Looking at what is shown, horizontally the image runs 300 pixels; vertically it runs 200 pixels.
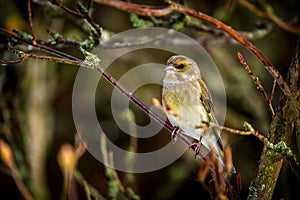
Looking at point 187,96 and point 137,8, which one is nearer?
point 137,8

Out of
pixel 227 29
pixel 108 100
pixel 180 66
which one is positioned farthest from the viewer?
pixel 108 100

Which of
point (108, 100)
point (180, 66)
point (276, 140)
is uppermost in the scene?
point (180, 66)

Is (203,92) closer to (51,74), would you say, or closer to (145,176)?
(51,74)

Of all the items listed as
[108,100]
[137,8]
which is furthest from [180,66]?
[108,100]

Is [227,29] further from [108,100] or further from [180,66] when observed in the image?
[108,100]

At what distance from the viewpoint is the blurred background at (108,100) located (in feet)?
10.0

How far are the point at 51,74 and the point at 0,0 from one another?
0.70m

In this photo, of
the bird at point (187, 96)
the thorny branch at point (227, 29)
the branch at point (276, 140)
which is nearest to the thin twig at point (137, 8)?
the thorny branch at point (227, 29)

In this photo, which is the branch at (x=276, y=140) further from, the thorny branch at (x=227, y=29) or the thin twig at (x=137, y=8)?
the thin twig at (x=137, y=8)

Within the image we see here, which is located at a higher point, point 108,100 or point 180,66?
point 180,66

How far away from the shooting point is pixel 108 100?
3.94m

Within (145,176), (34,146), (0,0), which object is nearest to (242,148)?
(145,176)

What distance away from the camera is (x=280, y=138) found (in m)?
1.48

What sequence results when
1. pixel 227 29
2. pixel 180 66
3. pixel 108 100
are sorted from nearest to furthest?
pixel 227 29 < pixel 180 66 < pixel 108 100
